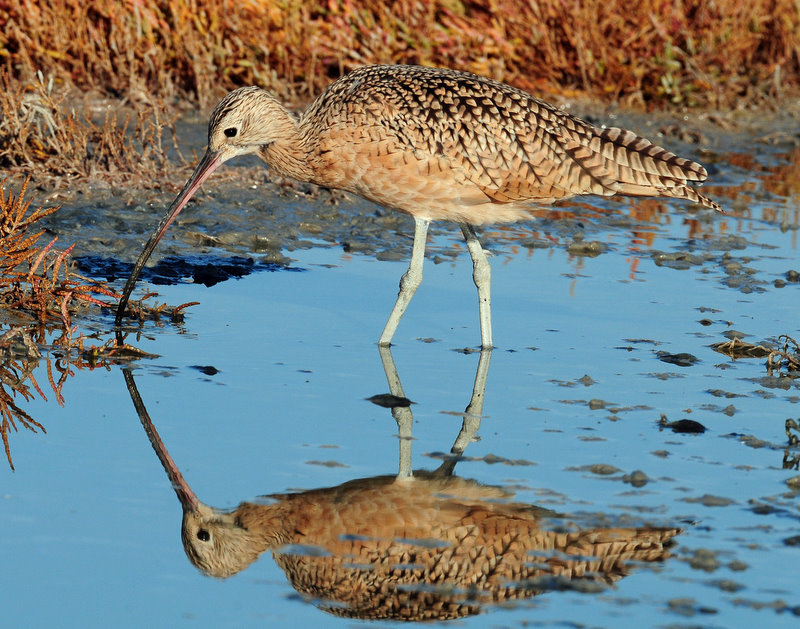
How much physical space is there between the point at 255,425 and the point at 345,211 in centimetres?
392

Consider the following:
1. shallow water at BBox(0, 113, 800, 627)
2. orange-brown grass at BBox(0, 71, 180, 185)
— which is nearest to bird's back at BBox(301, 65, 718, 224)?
shallow water at BBox(0, 113, 800, 627)

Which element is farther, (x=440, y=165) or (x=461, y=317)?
(x=461, y=317)

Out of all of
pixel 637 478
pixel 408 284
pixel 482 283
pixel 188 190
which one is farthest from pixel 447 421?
pixel 188 190

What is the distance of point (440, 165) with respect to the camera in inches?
249

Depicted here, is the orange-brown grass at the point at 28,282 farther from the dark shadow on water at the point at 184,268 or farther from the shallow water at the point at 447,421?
the dark shadow on water at the point at 184,268

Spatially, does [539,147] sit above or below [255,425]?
above

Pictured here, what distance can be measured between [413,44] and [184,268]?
13.8ft

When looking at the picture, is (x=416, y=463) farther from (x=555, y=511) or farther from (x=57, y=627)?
(x=57, y=627)

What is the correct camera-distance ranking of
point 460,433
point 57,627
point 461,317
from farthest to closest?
point 461,317, point 460,433, point 57,627

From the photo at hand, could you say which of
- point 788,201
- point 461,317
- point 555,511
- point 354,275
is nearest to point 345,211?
point 354,275

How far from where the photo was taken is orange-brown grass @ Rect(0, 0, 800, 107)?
33.0 ft

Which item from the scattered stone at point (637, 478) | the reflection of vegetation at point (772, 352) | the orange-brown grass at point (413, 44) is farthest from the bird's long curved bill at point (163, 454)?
the orange-brown grass at point (413, 44)

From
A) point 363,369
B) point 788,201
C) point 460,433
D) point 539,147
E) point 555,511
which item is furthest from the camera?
point 788,201

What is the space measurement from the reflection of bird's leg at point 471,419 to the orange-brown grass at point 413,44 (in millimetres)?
4387
